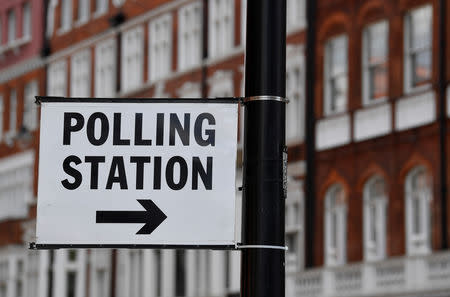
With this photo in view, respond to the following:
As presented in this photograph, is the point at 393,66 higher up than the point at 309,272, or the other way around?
the point at 393,66

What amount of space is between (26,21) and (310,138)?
20.4 m

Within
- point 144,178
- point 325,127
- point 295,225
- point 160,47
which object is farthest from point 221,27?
point 144,178

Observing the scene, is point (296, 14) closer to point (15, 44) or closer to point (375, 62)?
point (375, 62)

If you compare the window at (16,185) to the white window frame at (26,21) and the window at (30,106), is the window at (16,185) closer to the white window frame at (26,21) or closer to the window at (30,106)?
the window at (30,106)

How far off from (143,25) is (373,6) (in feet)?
45.6

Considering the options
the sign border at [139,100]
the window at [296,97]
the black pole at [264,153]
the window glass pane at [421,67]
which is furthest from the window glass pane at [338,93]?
the black pole at [264,153]

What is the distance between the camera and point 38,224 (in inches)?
278

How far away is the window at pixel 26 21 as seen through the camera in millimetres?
56250

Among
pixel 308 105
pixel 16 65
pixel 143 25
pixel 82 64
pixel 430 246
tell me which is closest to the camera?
pixel 430 246

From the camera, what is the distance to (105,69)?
51344 mm

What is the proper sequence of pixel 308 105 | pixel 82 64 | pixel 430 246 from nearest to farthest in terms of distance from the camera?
1. pixel 430 246
2. pixel 308 105
3. pixel 82 64

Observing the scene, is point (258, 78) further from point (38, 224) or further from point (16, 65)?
point (16, 65)

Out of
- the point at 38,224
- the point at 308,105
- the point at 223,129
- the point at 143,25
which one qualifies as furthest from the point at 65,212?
the point at 143,25

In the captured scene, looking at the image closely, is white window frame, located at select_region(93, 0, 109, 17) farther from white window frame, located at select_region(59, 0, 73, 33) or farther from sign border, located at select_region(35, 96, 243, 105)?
sign border, located at select_region(35, 96, 243, 105)
